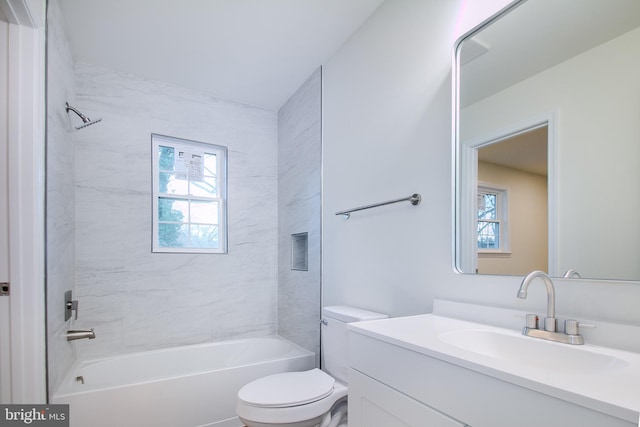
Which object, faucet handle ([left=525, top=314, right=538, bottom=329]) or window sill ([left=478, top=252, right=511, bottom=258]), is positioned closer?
faucet handle ([left=525, top=314, right=538, bottom=329])

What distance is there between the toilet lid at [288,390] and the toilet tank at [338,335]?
9 centimetres

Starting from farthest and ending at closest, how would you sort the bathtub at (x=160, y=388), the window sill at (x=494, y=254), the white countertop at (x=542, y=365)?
the bathtub at (x=160, y=388), the window sill at (x=494, y=254), the white countertop at (x=542, y=365)

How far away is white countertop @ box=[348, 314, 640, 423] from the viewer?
0.57 metres

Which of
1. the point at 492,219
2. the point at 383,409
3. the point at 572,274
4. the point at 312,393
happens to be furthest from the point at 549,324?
the point at 312,393

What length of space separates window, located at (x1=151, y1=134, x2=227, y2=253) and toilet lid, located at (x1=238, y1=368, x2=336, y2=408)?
1.45 m

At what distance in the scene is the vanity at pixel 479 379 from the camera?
60cm

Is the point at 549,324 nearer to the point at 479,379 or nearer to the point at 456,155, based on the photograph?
the point at 479,379

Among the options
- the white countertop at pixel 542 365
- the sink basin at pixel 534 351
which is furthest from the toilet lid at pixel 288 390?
the sink basin at pixel 534 351

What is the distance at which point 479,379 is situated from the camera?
0.75 meters

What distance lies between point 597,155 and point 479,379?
2.36ft

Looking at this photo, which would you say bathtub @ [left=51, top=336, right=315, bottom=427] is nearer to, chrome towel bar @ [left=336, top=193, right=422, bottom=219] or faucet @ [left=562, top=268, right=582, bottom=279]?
chrome towel bar @ [left=336, top=193, right=422, bottom=219]

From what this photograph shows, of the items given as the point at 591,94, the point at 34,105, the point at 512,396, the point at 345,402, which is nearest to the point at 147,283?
the point at 34,105

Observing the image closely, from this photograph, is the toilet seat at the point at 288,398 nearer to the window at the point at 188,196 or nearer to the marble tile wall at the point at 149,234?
the marble tile wall at the point at 149,234

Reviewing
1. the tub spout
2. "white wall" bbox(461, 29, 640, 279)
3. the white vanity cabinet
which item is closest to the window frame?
"white wall" bbox(461, 29, 640, 279)
